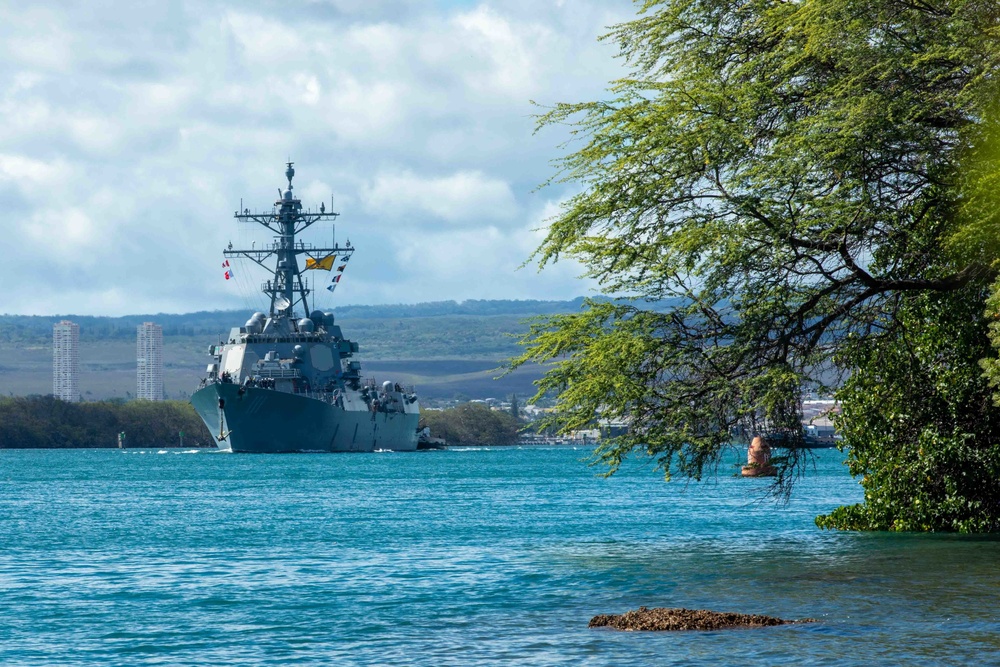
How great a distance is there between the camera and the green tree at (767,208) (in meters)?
20.2

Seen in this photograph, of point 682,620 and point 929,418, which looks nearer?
point 682,620

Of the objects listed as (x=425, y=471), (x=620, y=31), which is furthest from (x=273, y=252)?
(x=620, y=31)

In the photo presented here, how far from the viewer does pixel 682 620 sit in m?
16.5

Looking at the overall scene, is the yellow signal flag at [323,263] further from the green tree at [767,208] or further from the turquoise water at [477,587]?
the green tree at [767,208]

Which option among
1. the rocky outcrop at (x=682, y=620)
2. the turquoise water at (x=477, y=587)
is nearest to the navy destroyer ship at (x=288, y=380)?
the turquoise water at (x=477, y=587)

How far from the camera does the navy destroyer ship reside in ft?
367

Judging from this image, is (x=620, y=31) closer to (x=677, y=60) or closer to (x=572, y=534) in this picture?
(x=677, y=60)

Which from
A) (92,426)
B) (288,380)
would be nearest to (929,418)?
(288,380)

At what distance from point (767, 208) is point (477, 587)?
7435 mm

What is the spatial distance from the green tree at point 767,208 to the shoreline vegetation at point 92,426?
549ft

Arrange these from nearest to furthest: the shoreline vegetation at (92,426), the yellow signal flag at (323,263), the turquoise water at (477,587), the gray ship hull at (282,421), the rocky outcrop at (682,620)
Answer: the turquoise water at (477,587)
the rocky outcrop at (682,620)
the gray ship hull at (282,421)
the yellow signal flag at (323,263)
the shoreline vegetation at (92,426)

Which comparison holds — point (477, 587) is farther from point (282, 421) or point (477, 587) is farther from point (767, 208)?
point (282, 421)

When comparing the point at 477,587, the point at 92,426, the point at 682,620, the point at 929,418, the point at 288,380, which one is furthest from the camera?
the point at 92,426

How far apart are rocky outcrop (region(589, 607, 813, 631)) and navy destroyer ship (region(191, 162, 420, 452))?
93727 millimetres
